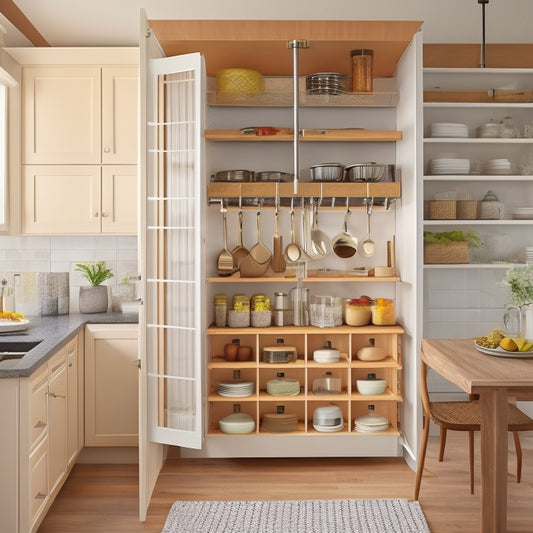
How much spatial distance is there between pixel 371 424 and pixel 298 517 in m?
0.90

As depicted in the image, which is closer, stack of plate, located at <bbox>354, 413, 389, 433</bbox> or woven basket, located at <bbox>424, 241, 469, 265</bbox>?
stack of plate, located at <bbox>354, 413, 389, 433</bbox>

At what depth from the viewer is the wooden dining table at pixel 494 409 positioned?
253cm

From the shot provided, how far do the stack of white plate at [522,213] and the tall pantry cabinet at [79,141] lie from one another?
2431 millimetres

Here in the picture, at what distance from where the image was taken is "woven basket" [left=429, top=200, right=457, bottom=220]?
4.27m

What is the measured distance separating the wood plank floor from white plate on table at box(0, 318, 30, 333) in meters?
0.89

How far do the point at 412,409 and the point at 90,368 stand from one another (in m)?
1.85

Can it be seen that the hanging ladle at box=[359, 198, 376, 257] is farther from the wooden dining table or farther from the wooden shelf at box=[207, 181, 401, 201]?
the wooden dining table

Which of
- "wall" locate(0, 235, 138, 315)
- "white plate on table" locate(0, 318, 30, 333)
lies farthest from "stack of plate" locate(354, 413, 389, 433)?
"white plate on table" locate(0, 318, 30, 333)

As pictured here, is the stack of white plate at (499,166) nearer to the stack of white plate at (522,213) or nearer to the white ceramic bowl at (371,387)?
the stack of white plate at (522,213)

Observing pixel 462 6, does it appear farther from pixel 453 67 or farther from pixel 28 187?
pixel 28 187

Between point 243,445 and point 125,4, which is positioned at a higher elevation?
point 125,4

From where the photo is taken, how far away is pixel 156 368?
11.1ft

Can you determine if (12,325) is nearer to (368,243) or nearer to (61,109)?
(61,109)

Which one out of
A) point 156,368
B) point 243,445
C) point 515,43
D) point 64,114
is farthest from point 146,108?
A: point 515,43
